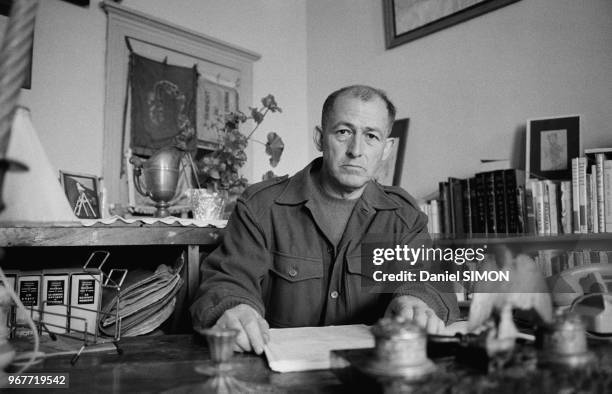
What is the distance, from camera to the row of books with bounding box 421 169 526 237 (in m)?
2.14

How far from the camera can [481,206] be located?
2250 mm

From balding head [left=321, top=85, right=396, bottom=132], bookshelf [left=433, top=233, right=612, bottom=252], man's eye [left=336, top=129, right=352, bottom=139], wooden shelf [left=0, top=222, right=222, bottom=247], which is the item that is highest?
balding head [left=321, top=85, right=396, bottom=132]

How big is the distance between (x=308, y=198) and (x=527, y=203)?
3.72 ft

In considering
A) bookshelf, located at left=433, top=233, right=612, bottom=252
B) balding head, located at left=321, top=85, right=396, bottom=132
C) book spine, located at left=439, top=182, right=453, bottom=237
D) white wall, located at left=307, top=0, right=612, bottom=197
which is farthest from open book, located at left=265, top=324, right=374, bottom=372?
white wall, located at left=307, top=0, right=612, bottom=197

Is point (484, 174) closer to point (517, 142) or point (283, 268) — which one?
point (517, 142)

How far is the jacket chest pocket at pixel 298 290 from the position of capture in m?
1.50

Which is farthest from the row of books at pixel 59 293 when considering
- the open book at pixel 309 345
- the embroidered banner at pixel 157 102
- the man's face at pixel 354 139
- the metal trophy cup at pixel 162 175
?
the embroidered banner at pixel 157 102

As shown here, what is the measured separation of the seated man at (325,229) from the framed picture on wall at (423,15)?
138 cm

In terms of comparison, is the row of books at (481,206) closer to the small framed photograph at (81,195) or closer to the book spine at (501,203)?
the book spine at (501,203)

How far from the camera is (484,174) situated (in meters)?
2.28

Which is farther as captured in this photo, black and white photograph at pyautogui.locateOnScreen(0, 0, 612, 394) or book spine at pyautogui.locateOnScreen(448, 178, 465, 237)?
book spine at pyautogui.locateOnScreen(448, 178, 465, 237)

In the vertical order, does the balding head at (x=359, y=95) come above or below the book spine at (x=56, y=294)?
above

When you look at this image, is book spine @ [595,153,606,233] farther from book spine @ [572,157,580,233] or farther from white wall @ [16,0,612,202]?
white wall @ [16,0,612,202]

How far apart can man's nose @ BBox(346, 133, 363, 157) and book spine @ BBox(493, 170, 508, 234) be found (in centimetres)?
99
